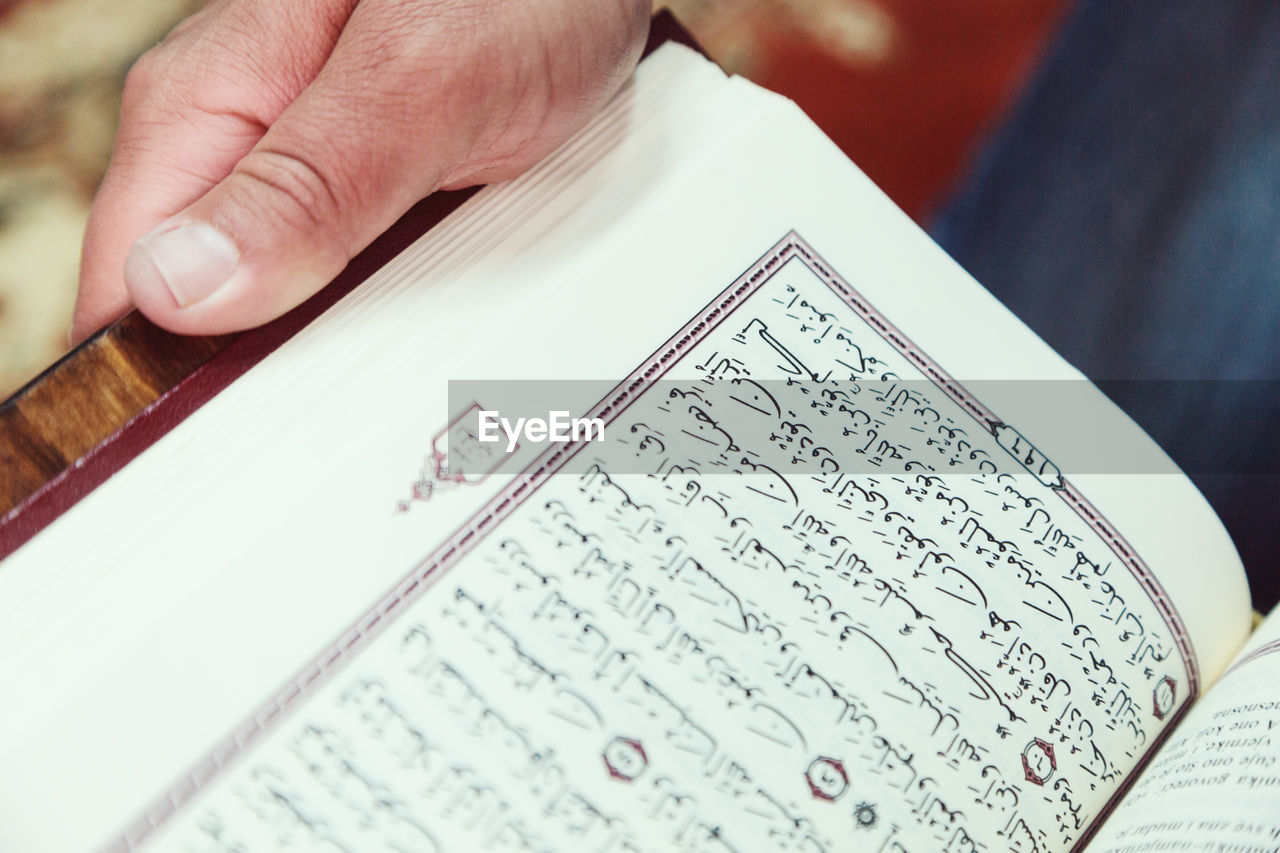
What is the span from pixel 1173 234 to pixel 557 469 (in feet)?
1.37

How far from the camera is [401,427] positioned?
33cm

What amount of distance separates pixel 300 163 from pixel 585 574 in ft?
0.61

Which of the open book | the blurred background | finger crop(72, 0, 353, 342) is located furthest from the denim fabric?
finger crop(72, 0, 353, 342)

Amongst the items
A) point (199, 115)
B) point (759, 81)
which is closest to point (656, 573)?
point (199, 115)

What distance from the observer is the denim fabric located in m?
0.52

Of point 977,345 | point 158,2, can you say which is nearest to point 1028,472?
point 977,345

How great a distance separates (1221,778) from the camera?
361 millimetres

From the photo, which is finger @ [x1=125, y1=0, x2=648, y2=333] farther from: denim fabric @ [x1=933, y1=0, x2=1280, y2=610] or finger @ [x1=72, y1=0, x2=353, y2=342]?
denim fabric @ [x1=933, y1=0, x2=1280, y2=610]

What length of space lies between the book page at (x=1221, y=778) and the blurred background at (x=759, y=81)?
55 centimetres

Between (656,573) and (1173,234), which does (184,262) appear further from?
(1173,234)

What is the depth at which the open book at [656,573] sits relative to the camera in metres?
0.30

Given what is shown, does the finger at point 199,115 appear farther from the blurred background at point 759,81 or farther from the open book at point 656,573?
the blurred background at point 759,81
